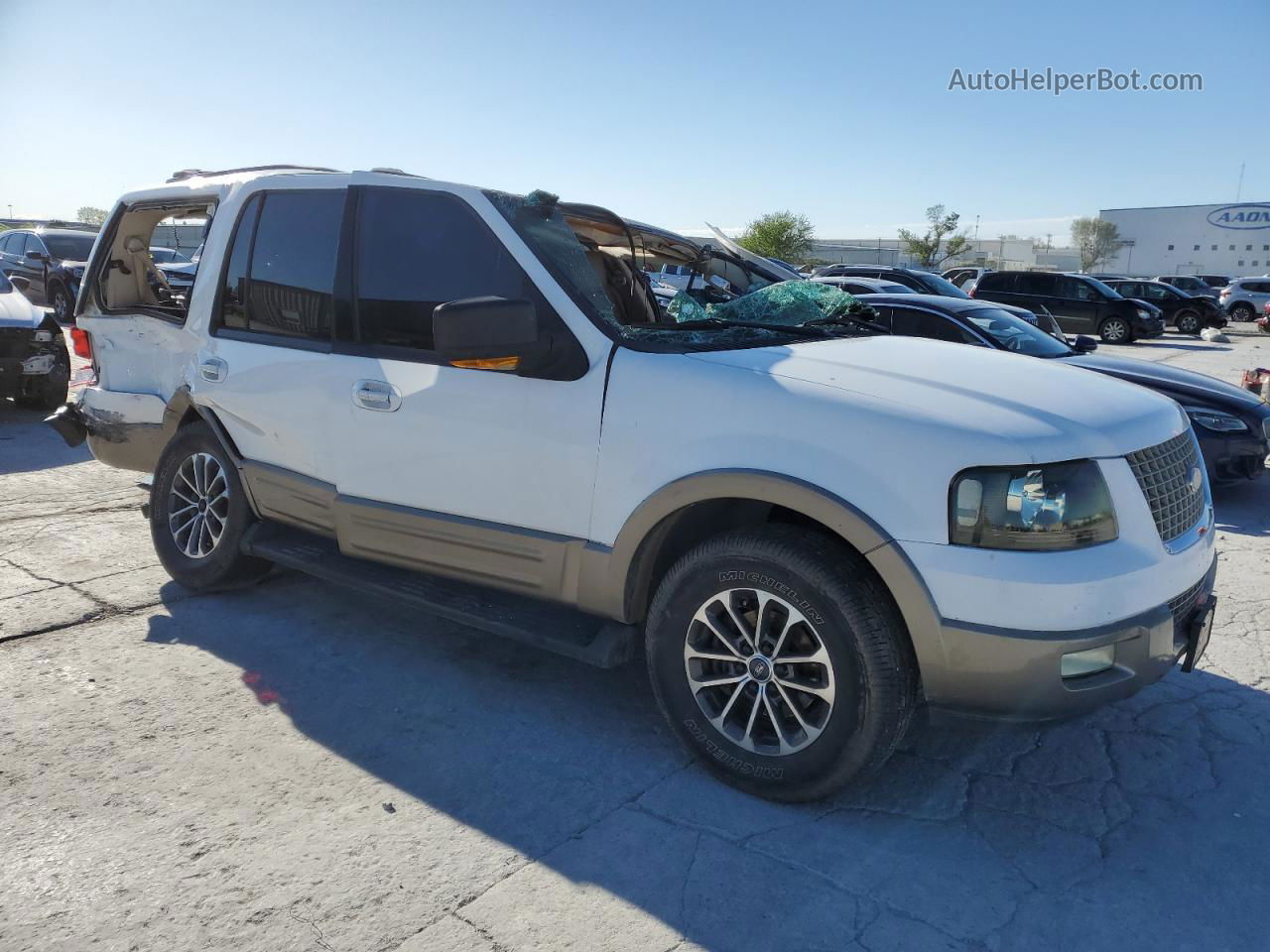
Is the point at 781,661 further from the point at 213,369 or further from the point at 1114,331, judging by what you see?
the point at 1114,331

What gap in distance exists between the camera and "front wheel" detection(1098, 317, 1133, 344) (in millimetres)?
22109

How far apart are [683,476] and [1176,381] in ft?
19.9

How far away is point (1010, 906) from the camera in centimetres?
253

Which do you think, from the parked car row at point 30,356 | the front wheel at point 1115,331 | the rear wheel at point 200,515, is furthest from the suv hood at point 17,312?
the front wheel at point 1115,331

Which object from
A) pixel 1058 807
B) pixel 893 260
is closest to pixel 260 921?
pixel 1058 807

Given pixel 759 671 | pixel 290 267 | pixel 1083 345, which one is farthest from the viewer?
pixel 1083 345

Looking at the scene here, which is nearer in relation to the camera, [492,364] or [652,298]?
[492,364]

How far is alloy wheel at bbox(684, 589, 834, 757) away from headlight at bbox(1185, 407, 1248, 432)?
18.2 ft

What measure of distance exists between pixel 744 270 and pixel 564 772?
2.80 metres

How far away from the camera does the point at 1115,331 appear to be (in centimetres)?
2228

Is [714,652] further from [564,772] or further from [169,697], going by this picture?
[169,697]

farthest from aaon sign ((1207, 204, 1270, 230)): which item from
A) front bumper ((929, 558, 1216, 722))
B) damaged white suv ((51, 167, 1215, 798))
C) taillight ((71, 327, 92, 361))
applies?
taillight ((71, 327, 92, 361))

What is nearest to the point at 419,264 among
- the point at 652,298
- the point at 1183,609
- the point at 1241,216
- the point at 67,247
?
the point at 652,298

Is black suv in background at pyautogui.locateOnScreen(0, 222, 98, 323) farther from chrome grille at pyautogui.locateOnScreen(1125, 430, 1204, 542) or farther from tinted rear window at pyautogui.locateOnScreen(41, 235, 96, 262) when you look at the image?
chrome grille at pyautogui.locateOnScreen(1125, 430, 1204, 542)
